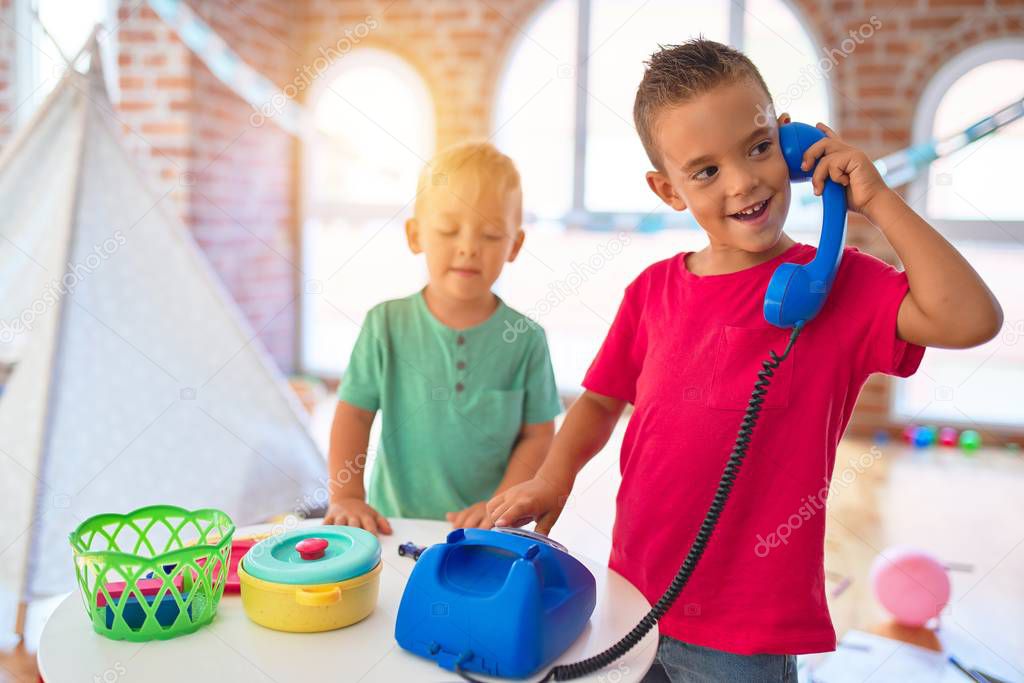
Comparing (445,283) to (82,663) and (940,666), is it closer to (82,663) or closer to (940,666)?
(82,663)

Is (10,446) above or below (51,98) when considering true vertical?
below

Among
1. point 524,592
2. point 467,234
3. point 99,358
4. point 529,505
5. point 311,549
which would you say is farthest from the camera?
point 99,358

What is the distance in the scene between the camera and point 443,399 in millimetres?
1427

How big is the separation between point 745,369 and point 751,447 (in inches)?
3.6

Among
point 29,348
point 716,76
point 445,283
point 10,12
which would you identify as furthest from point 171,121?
point 716,76

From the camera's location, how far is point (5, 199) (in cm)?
214

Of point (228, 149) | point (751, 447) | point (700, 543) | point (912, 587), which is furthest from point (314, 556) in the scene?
point (228, 149)

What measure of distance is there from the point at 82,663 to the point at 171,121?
11.5 feet

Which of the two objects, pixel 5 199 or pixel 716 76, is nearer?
pixel 716 76

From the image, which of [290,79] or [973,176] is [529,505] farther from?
[290,79]

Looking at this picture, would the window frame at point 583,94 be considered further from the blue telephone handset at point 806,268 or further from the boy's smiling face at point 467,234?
the blue telephone handset at point 806,268

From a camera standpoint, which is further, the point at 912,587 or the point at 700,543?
the point at 912,587

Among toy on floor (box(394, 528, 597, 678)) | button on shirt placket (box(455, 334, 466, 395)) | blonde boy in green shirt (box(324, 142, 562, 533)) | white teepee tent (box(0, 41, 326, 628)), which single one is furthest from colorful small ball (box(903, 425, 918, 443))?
toy on floor (box(394, 528, 597, 678))

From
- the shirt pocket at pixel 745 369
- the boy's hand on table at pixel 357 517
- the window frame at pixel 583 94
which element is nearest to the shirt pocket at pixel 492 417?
the boy's hand on table at pixel 357 517
